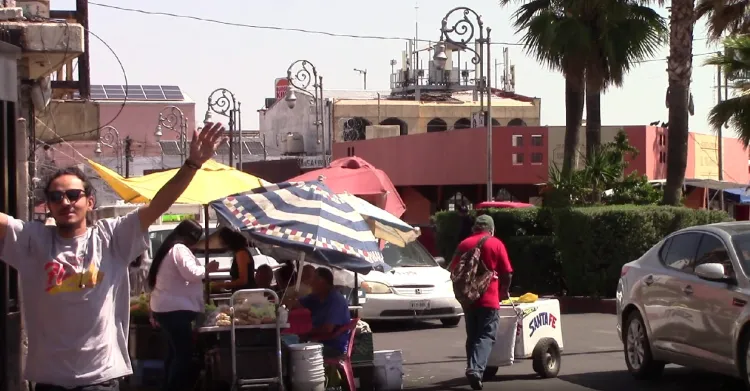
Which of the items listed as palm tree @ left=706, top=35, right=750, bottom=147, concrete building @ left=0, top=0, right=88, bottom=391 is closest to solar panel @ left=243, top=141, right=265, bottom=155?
palm tree @ left=706, top=35, right=750, bottom=147

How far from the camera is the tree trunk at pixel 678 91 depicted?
2217 centimetres

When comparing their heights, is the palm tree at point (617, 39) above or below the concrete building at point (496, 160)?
above

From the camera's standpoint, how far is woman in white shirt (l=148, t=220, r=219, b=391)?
10.1m

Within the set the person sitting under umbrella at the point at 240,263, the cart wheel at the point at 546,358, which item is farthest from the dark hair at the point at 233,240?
the cart wheel at the point at 546,358

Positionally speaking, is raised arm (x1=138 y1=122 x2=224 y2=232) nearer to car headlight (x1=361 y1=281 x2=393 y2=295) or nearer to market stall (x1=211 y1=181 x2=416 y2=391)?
market stall (x1=211 y1=181 x2=416 y2=391)

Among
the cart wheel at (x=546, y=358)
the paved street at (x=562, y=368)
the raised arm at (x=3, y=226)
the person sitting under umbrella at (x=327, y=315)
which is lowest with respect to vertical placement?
the paved street at (x=562, y=368)

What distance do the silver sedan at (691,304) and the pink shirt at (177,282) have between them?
14.3ft

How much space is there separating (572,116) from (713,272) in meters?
17.7

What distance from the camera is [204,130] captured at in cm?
491

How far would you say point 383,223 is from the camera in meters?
11.1

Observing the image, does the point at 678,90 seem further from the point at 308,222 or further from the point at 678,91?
the point at 308,222

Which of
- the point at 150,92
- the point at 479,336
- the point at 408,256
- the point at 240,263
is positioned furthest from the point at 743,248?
the point at 150,92

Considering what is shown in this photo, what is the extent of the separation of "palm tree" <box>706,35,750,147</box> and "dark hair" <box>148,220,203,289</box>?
13.5 m

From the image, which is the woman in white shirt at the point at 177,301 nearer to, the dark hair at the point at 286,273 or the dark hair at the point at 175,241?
the dark hair at the point at 175,241
